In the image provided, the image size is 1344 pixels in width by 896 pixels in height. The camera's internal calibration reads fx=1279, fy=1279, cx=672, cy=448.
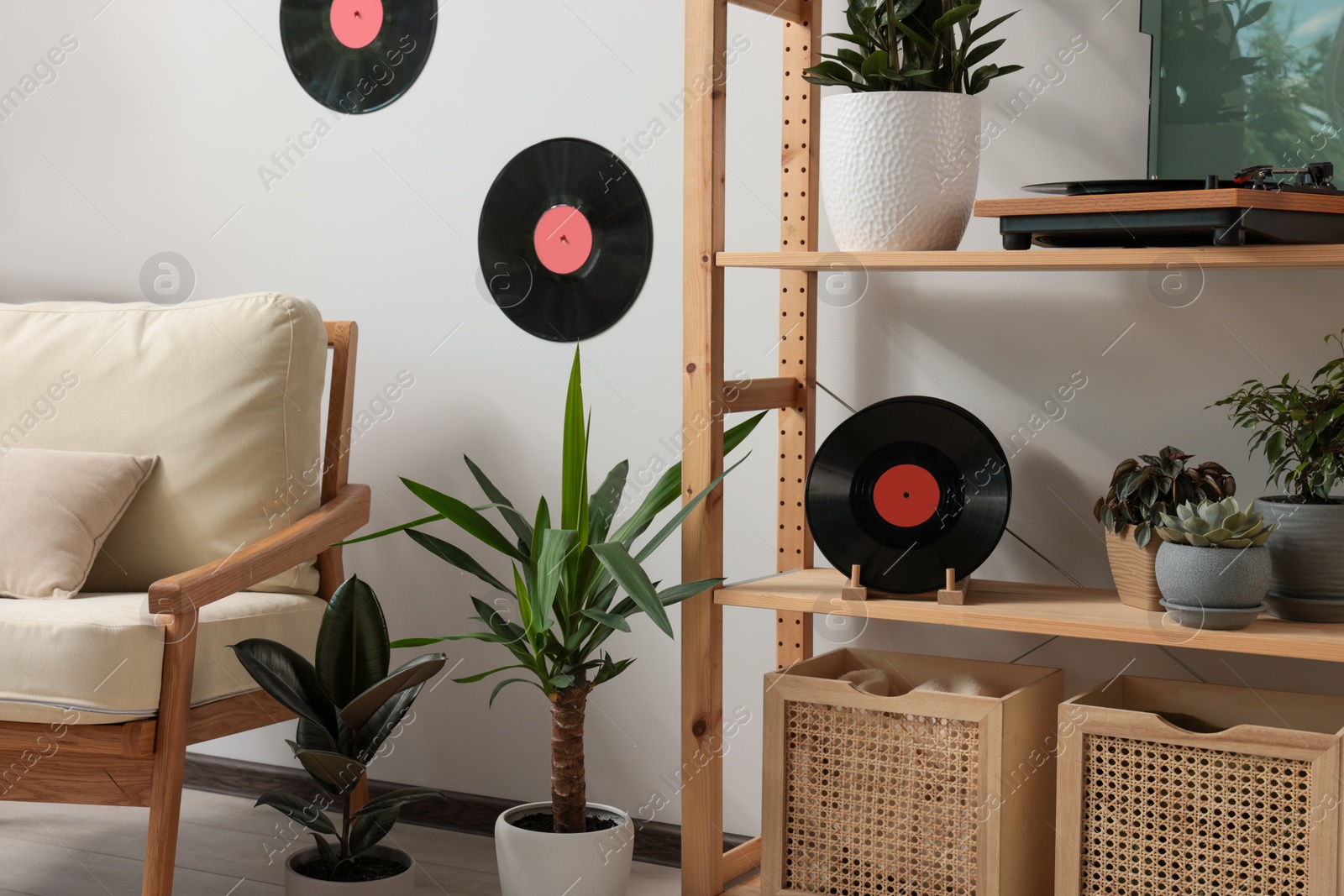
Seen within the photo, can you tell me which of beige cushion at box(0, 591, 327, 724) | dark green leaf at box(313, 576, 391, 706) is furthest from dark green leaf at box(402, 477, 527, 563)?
beige cushion at box(0, 591, 327, 724)

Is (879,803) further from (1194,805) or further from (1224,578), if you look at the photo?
(1224,578)

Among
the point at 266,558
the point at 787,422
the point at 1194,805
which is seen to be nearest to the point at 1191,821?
the point at 1194,805

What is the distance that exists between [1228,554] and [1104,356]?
0.45 m

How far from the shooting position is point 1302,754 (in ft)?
4.37

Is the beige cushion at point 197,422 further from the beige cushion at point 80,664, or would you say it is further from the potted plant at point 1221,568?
the potted plant at point 1221,568

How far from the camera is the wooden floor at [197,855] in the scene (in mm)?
1901

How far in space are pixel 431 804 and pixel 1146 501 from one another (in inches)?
53.0

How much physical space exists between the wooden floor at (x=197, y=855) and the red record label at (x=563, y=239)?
97 cm

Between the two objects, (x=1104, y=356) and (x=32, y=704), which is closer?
(x=32, y=704)

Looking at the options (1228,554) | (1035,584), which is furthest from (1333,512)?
(1035,584)

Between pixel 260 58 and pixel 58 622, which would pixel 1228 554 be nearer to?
pixel 58 622

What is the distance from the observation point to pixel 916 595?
154 cm

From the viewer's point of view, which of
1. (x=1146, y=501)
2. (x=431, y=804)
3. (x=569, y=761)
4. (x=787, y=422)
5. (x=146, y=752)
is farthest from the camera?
(x=431, y=804)

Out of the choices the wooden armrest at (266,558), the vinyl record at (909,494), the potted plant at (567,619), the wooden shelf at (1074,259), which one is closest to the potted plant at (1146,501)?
the vinyl record at (909,494)
